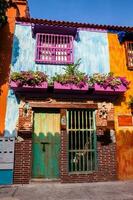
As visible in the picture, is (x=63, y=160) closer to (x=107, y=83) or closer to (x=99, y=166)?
(x=99, y=166)

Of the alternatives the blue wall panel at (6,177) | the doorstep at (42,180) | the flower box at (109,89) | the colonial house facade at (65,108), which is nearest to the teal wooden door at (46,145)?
the colonial house facade at (65,108)

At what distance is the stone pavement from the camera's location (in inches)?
299

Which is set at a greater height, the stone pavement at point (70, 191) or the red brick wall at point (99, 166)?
the red brick wall at point (99, 166)

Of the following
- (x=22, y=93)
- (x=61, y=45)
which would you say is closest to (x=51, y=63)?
(x=61, y=45)

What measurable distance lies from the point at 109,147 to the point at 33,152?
3.18 metres

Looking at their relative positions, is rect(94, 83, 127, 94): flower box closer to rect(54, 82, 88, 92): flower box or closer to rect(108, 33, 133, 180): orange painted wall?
rect(54, 82, 88, 92): flower box

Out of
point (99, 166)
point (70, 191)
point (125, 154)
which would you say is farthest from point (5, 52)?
point (125, 154)

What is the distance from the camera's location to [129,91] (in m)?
11.5

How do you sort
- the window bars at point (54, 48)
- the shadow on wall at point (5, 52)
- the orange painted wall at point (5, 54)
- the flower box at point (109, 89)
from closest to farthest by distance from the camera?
the orange painted wall at point (5, 54) < the flower box at point (109, 89) < the shadow on wall at point (5, 52) < the window bars at point (54, 48)

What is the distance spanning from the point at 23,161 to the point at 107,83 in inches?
185

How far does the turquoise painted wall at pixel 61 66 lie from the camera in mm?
11121

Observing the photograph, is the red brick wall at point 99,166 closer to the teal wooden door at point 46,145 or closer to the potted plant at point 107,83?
the teal wooden door at point 46,145

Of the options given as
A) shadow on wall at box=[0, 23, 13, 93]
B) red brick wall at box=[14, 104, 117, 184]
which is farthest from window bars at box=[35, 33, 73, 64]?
red brick wall at box=[14, 104, 117, 184]

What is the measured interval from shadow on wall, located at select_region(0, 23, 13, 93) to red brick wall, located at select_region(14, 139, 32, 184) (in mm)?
2478
